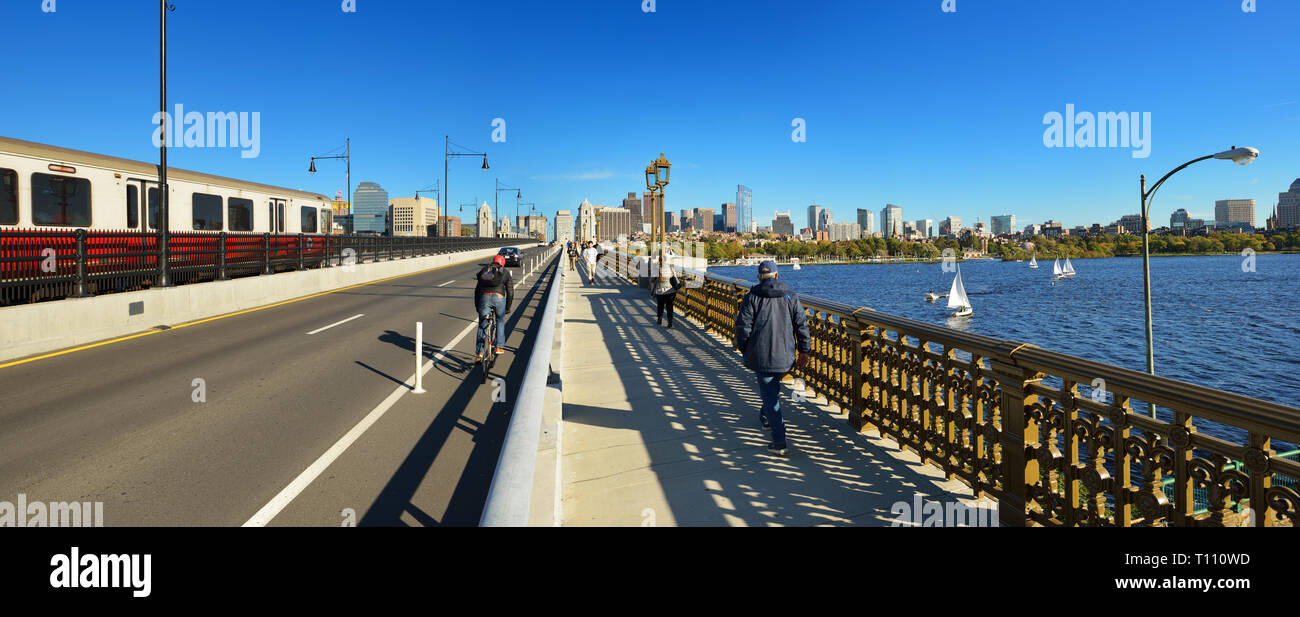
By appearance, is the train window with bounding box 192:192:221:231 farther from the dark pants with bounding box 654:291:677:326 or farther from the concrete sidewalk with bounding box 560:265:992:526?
the concrete sidewalk with bounding box 560:265:992:526

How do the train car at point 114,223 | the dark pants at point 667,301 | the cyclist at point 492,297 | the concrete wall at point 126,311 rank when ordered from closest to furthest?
the concrete wall at point 126,311, the cyclist at point 492,297, the train car at point 114,223, the dark pants at point 667,301

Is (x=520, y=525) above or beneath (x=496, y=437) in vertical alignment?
above

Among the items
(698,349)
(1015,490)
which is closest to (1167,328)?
(698,349)

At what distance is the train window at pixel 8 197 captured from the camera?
41.3 feet

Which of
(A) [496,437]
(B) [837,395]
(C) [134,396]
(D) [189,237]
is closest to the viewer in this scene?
(A) [496,437]

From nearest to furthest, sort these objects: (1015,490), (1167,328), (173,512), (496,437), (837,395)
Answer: (1015,490)
(173,512)
(496,437)
(837,395)
(1167,328)

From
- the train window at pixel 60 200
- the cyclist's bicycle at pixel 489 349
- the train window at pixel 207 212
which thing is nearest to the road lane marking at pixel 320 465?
the cyclist's bicycle at pixel 489 349

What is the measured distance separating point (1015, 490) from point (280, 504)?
16.8 feet

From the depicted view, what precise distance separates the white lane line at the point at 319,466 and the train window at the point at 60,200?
1159cm

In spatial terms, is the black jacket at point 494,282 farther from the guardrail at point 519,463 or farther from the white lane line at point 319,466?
the guardrail at point 519,463

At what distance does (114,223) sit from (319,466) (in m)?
15.5
